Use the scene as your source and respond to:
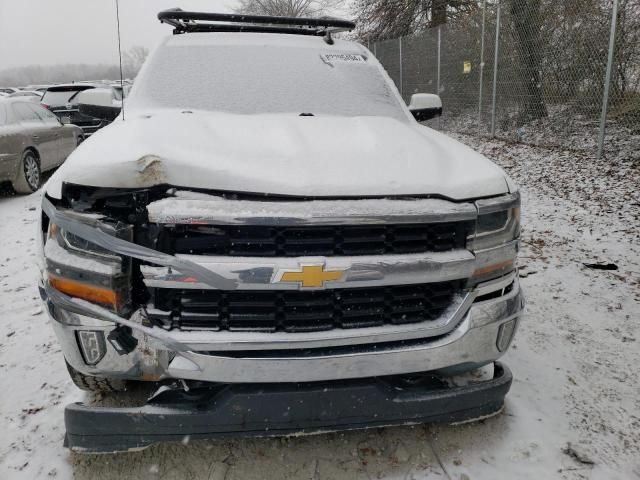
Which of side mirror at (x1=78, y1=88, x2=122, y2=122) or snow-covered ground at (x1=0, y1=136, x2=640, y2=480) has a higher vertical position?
side mirror at (x1=78, y1=88, x2=122, y2=122)

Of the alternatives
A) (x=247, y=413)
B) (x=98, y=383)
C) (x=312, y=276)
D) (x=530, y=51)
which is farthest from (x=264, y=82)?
(x=530, y=51)

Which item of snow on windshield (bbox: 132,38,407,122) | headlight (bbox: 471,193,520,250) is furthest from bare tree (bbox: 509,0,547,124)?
headlight (bbox: 471,193,520,250)

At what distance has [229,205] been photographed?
1.77 meters

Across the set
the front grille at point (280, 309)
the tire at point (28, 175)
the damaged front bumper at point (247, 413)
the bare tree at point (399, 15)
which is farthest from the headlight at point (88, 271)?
the bare tree at point (399, 15)

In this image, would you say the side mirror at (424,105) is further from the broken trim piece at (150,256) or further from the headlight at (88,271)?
the headlight at (88,271)

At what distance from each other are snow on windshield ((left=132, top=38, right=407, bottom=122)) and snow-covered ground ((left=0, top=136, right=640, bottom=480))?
1748 millimetres

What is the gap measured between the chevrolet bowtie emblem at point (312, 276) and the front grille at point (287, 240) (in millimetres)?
75

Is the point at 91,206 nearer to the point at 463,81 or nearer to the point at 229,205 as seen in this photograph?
the point at 229,205

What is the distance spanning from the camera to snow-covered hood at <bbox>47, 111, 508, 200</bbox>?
1.82 metres

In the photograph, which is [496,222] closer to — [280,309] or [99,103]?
[280,309]

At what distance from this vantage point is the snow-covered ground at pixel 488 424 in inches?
84.5

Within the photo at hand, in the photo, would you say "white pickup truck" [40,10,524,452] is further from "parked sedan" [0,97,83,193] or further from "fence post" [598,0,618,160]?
"parked sedan" [0,97,83,193]

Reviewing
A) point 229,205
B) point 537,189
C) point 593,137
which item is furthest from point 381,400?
point 593,137

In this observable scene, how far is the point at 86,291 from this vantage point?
5.88ft
